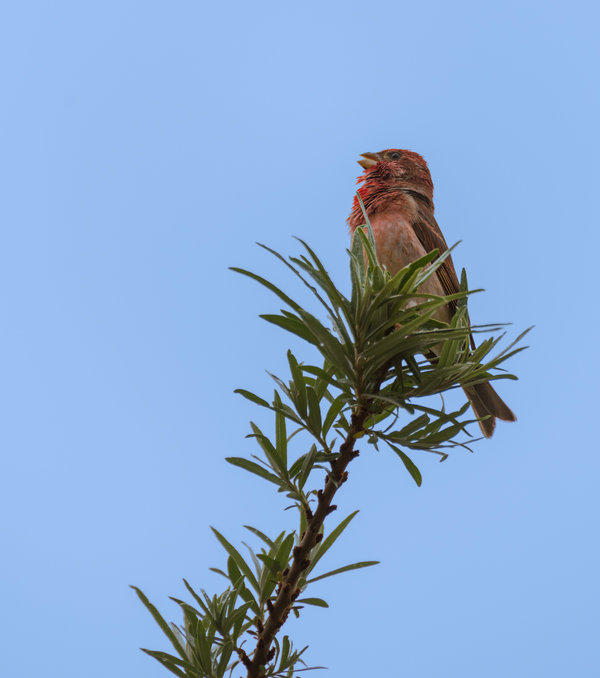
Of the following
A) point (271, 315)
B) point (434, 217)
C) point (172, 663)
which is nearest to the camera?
Result: point (172, 663)

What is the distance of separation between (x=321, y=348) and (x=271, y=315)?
144 mm

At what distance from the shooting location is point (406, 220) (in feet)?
15.0

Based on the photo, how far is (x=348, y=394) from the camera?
5.57ft

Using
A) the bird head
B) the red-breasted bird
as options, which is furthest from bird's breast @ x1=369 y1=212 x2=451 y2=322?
the bird head

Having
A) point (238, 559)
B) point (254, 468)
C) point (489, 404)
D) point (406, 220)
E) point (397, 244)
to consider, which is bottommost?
point (238, 559)

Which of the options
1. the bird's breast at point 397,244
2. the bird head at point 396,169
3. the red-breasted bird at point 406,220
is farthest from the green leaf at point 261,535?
the bird head at point 396,169

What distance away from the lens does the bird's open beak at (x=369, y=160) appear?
5.19m

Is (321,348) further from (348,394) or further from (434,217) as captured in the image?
(434,217)

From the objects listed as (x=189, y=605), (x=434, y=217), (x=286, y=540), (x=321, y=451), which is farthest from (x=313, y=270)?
(x=434, y=217)

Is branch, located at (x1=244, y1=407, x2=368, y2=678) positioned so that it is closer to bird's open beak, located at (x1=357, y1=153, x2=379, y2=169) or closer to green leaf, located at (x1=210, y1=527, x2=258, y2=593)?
green leaf, located at (x1=210, y1=527, x2=258, y2=593)

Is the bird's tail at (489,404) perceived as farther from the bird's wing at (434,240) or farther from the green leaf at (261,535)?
the green leaf at (261,535)

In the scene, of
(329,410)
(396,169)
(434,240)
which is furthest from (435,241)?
(329,410)

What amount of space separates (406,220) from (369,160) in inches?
33.4

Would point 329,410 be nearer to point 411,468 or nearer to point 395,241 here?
point 411,468
